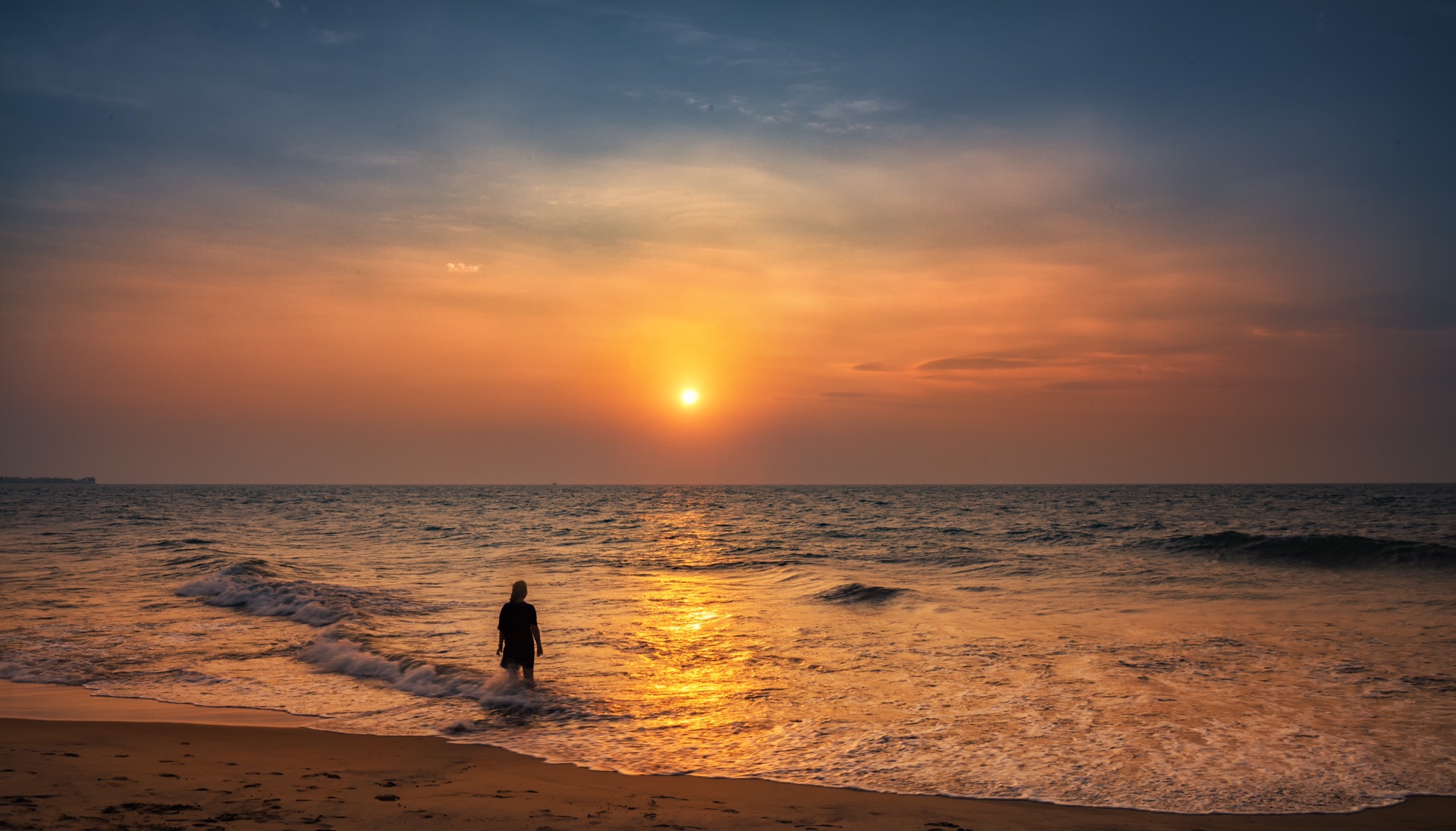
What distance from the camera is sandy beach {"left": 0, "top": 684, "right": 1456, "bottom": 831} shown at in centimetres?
709

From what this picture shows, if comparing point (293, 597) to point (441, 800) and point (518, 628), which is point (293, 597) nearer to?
point (518, 628)

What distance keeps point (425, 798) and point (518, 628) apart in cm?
512

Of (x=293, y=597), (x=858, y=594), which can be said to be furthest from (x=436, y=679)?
(x=858, y=594)

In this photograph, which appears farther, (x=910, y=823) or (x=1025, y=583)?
(x=1025, y=583)

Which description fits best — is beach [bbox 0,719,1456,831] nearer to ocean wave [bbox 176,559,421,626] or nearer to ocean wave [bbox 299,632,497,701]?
ocean wave [bbox 299,632,497,701]

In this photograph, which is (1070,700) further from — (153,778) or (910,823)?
(153,778)

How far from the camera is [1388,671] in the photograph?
13.1 meters

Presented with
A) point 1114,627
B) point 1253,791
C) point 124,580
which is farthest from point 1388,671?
point 124,580

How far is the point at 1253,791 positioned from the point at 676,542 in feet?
124

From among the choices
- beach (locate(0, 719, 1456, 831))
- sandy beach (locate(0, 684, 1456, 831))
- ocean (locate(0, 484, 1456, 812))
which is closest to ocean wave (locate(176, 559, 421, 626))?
ocean (locate(0, 484, 1456, 812))

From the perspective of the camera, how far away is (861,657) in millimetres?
14820

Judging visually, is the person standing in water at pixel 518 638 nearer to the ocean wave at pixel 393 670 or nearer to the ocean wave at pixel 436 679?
the ocean wave at pixel 436 679

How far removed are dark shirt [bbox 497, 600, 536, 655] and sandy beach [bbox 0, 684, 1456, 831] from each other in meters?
3.02

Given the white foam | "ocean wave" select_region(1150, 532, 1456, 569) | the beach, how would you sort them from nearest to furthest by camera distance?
the beach
the white foam
"ocean wave" select_region(1150, 532, 1456, 569)
